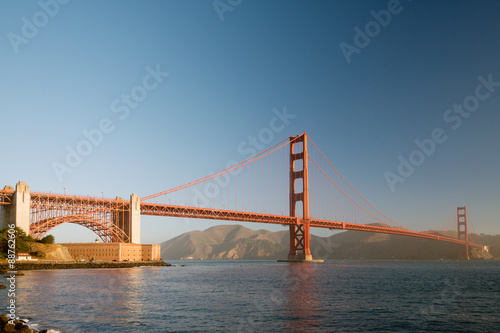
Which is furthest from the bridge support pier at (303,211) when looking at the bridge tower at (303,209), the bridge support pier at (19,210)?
the bridge support pier at (19,210)

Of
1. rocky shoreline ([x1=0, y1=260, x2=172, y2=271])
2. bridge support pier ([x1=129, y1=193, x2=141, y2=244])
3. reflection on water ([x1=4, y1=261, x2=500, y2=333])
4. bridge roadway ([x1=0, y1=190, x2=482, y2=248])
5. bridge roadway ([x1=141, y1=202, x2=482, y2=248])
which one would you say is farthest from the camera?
bridge roadway ([x1=141, y1=202, x2=482, y2=248])

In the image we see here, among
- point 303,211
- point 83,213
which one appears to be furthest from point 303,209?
point 83,213

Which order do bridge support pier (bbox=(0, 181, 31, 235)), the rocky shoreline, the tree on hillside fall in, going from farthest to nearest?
bridge support pier (bbox=(0, 181, 31, 235))
the tree on hillside
the rocky shoreline

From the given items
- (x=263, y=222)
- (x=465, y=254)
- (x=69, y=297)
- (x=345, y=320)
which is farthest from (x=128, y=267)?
(x=465, y=254)

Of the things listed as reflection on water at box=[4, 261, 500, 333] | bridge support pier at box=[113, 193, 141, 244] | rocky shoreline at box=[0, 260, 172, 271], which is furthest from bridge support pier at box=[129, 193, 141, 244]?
reflection on water at box=[4, 261, 500, 333]

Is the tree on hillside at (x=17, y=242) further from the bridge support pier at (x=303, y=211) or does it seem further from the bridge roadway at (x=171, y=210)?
the bridge support pier at (x=303, y=211)

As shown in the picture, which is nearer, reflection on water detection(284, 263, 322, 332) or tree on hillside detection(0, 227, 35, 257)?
reflection on water detection(284, 263, 322, 332)

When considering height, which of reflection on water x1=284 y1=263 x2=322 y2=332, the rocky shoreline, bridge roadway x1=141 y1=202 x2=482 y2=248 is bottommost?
the rocky shoreline

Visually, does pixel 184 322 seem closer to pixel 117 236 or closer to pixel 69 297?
pixel 69 297

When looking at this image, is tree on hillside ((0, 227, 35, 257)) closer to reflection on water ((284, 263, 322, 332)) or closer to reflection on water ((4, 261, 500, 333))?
reflection on water ((4, 261, 500, 333))

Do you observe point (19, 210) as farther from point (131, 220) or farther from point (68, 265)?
point (131, 220)

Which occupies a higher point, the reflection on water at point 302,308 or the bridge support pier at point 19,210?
the bridge support pier at point 19,210
